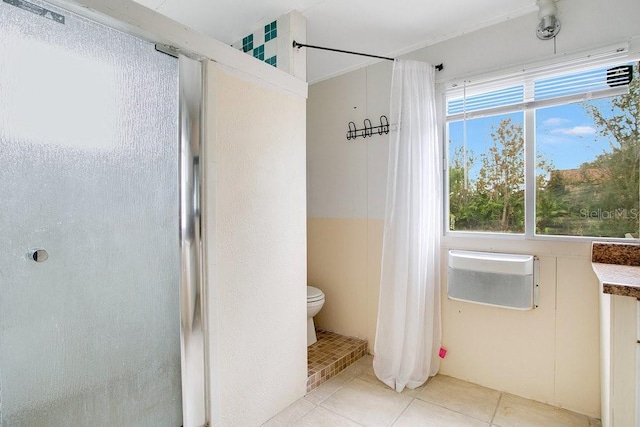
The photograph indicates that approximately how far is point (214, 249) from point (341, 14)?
4.93 ft

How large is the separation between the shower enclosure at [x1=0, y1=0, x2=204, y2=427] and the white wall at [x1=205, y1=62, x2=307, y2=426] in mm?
97

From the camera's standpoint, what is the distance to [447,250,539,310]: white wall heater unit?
178 centimetres

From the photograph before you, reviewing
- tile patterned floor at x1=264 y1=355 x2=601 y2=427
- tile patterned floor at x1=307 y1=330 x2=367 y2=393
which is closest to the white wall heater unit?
tile patterned floor at x1=264 y1=355 x2=601 y2=427

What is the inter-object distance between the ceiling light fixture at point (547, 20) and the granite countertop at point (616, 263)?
3.76 ft

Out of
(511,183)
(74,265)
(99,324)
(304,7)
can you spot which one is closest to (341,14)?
(304,7)

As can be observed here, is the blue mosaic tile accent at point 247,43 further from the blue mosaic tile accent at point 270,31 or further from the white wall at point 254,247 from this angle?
the white wall at point 254,247

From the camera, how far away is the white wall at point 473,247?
5.61 feet

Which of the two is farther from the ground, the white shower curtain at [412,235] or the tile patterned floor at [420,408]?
the white shower curtain at [412,235]

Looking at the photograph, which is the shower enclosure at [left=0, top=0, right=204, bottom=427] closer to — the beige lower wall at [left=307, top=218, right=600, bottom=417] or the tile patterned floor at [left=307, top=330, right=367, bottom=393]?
the tile patterned floor at [left=307, top=330, right=367, bottom=393]

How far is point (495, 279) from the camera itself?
1.84 meters

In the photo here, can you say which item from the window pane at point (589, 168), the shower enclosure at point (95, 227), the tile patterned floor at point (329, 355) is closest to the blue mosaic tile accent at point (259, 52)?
the shower enclosure at point (95, 227)

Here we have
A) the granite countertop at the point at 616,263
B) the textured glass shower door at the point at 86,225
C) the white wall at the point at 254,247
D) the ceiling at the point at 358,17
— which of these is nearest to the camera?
the textured glass shower door at the point at 86,225

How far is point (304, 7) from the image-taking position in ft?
5.90

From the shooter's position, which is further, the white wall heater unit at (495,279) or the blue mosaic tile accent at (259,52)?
→ the blue mosaic tile accent at (259,52)
